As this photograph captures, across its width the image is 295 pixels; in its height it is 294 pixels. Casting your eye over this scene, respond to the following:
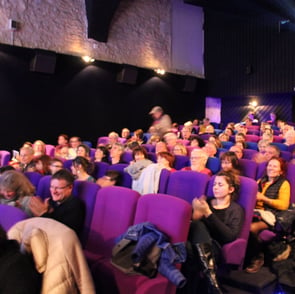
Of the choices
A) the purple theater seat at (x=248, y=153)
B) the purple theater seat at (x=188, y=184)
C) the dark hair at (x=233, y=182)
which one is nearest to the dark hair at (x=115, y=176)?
the purple theater seat at (x=188, y=184)

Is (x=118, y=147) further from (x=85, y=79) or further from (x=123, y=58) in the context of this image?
(x=123, y=58)

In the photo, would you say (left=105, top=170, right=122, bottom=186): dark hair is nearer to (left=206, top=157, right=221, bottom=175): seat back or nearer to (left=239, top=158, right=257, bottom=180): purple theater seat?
(left=206, top=157, right=221, bottom=175): seat back

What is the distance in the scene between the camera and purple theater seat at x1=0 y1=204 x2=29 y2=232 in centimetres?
176

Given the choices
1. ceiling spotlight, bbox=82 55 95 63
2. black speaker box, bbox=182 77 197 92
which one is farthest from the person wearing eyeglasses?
black speaker box, bbox=182 77 197 92

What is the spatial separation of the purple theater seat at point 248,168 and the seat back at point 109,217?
1.77 metres

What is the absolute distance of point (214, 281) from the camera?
1.95m

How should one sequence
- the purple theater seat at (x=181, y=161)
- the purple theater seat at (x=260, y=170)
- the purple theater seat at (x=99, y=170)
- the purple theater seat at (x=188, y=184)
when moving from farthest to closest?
the purple theater seat at (x=181, y=161) → the purple theater seat at (x=99, y=170) → the purple theater seat at (x=260, y=170) → the purple theater seat at (x=188, y=184)

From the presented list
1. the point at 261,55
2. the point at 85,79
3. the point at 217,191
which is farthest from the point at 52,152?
the point at 261,55

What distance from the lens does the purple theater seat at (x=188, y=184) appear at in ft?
9.07

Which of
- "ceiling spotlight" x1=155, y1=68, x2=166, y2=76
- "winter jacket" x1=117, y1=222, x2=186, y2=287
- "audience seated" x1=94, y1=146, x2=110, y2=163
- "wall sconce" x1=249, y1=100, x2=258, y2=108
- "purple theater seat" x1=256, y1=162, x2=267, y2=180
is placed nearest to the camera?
"winter jacket" x1=117, y1=222, x2=186, y2=287

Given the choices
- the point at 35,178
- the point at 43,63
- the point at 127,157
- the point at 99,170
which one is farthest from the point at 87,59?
the point at 35,178

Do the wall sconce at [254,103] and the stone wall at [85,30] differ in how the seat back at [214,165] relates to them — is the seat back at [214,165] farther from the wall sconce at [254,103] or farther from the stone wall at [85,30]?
the wall sconce at [254,103]

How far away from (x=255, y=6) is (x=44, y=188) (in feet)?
24.4

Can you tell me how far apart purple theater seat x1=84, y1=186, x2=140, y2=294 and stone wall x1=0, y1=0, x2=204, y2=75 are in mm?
6117
